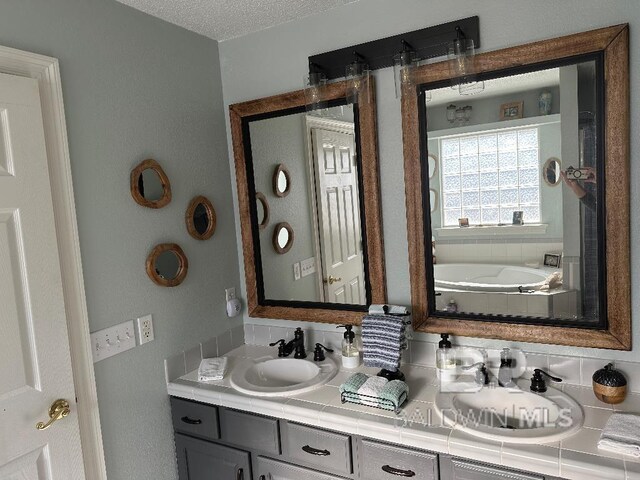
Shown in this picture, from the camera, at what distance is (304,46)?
209 centimetres

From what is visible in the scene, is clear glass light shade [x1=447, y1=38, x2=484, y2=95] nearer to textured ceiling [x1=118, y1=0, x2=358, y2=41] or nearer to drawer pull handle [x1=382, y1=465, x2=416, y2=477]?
textured ceiling [x1=118, y1=0, x2=358, y2=41]

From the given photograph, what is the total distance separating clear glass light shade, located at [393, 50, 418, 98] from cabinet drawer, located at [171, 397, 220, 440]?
150 centimetres

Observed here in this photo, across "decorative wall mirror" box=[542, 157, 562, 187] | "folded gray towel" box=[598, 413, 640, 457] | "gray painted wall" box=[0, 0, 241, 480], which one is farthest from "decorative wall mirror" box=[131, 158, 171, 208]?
"folded gray towel" box=[598, 413, 640, 457]

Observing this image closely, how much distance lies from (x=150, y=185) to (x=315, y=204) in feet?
2.33

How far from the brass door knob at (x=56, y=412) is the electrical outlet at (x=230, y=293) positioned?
0.90 metres

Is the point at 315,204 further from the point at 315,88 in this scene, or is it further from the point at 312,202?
the point at 315,88

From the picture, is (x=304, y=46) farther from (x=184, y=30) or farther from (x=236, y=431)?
(x=236, y=431)

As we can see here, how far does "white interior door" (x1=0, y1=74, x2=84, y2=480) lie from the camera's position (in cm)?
140

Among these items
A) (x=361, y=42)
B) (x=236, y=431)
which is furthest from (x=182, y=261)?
(x=361, y=42)

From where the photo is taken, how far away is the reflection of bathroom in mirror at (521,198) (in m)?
1.62

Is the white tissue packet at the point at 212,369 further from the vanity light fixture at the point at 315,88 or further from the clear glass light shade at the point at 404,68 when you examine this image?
the clear glass light shade at the point at 404,68

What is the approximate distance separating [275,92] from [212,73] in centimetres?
34

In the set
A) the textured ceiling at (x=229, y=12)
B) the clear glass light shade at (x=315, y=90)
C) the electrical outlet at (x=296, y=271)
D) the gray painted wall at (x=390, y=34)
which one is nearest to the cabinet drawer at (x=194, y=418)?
the gray painted wall at (x=390, y=34)

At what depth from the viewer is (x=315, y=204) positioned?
7.00ft
